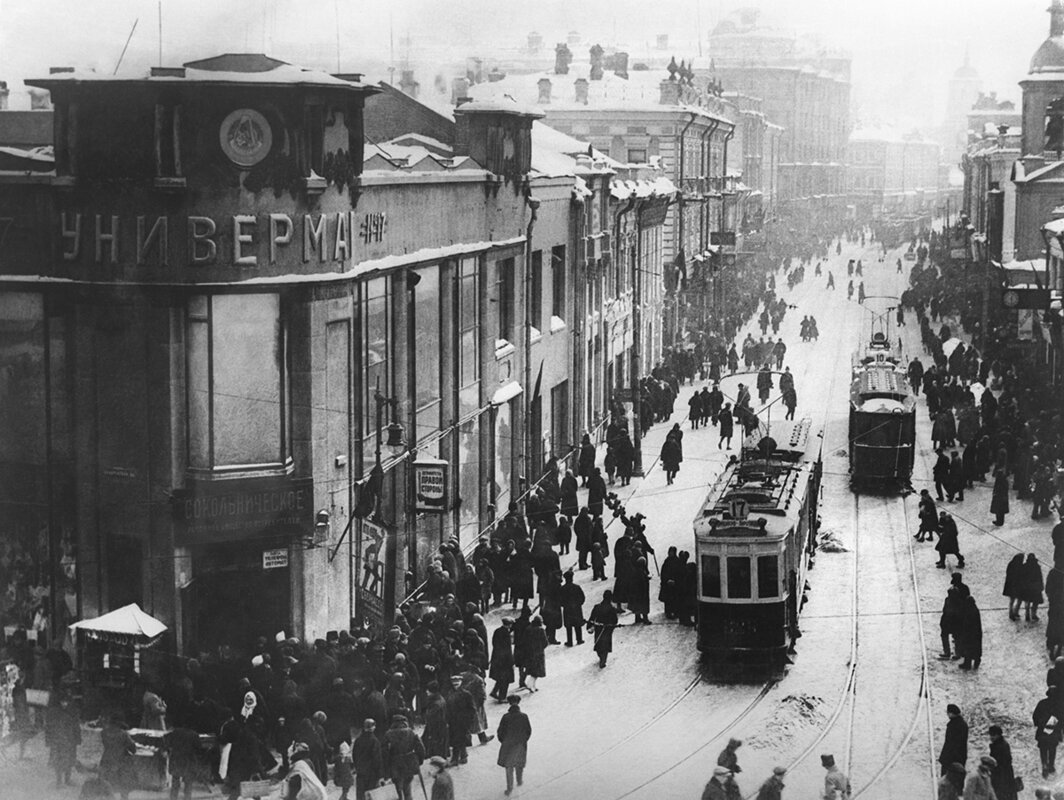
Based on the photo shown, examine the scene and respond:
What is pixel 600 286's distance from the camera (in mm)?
38031

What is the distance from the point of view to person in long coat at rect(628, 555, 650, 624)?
22.4 meters

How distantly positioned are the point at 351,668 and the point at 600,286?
21.6 metres

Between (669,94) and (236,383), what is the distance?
31465 millimetres

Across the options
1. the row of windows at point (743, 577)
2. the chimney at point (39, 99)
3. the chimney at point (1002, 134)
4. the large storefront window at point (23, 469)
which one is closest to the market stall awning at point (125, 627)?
the large storefront window at point (23, 469)

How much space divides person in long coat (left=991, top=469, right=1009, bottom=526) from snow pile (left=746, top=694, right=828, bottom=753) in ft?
32.9

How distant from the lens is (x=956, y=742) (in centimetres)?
1614

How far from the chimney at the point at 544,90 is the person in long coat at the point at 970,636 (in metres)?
22.2

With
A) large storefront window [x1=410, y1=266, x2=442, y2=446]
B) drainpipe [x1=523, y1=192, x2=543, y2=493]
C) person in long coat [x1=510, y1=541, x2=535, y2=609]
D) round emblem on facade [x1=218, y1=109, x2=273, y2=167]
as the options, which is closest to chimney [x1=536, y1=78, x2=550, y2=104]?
drainpipe [x1=523, y1=192, x2=543, y2=493]

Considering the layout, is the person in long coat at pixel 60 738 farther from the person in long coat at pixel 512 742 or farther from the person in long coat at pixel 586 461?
the person in long coat at pixel 586 461

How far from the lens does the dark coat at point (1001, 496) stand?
1093 inches

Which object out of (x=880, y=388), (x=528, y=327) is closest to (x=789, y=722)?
(x=528, y=327)

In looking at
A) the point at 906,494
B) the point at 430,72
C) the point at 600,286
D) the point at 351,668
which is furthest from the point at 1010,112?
the point at 351,668

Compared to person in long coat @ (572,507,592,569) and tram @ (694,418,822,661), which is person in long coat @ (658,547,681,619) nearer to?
tram @ (694,418,822,661)

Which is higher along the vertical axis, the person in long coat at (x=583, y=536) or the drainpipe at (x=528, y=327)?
the drainpipe at (x=528, y=327)
